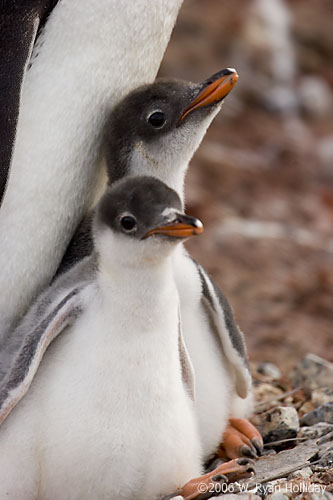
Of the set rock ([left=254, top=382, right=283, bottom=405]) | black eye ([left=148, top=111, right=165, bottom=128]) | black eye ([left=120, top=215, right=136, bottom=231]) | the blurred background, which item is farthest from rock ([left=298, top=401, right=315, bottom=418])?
the blurred background

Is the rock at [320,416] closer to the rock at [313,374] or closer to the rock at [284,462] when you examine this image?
the rock at [284,462]

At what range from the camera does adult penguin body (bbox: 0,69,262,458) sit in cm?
345

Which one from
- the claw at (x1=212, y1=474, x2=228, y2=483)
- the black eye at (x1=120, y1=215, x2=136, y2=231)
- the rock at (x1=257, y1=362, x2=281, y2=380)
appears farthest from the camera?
the rock at (x1=257, y1=362, x2=281, y2=380)

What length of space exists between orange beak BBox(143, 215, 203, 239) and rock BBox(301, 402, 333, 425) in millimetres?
1350

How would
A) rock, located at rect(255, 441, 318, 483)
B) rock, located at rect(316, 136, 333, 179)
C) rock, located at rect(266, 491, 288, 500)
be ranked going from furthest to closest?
rock, located at rect(316, 136, 333, 179) → rock, located at rect(255, 441, 318, 483) → rock, located at rect(266, 491, 288, 500)

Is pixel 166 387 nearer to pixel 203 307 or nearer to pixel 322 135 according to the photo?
pixel 203 307

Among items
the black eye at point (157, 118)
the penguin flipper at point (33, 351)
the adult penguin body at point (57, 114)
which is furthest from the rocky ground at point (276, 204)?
the black eye at point (157, 118)

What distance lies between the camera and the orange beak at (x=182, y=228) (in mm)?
2957

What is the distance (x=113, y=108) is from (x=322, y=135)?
7.95m

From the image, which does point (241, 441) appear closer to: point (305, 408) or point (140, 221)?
point (305, 408)

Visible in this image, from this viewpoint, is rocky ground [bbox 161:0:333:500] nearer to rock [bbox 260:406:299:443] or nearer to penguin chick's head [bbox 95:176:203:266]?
rock [bbox 260:406:299:443]

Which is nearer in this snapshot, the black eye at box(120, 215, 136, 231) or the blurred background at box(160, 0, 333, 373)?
the black eye at box(120, 215, 136, 231)

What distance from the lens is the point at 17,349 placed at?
10.8 feet

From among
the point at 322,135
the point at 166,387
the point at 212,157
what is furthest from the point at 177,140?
the point at 322,135
